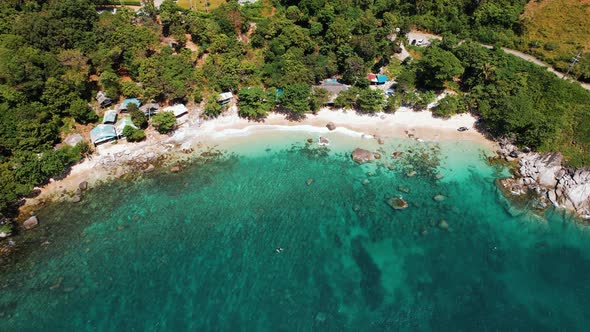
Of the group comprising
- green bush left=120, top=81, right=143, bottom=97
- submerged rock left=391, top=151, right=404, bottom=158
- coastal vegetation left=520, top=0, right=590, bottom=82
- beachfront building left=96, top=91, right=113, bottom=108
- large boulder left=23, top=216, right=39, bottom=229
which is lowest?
large boulder left=23, top=216, right=39, bottom=229

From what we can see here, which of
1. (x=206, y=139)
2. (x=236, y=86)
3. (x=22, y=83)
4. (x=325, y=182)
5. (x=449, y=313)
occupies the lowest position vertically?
(x=449, y=313)

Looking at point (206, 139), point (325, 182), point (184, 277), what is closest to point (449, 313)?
point (325, 182)

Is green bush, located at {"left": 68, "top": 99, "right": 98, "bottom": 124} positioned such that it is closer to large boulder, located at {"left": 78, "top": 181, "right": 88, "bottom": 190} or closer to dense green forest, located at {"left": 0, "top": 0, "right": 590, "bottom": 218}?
dense green forest, located at {"left": 0, "top": 0, "right": 590, "bottom": 218}

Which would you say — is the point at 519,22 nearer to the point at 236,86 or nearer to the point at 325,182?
the point at 325,182

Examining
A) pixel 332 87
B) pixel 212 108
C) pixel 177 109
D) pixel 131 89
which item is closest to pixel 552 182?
pixel 332 87

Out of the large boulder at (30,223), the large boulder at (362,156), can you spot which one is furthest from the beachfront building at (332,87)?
the large boulder at (30,223)

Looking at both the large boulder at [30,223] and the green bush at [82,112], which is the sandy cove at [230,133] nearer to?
the green bush at [82,112]

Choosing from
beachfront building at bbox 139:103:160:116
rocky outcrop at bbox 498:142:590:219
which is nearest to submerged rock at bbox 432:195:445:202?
rocky outcrop at bbox 498:142:590:219
